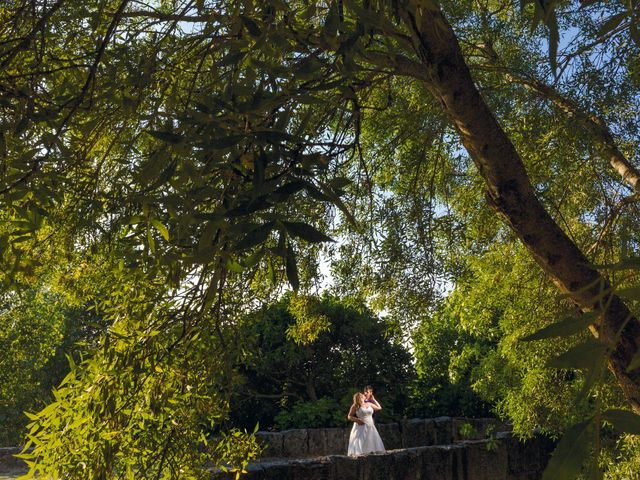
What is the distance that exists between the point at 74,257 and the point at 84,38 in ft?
5.47

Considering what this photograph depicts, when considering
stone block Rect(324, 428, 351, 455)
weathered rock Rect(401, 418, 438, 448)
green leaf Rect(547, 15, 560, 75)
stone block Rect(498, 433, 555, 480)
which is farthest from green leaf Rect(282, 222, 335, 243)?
weathered rock Rect(401, 418, 438, 448)

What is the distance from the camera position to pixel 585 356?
1.14 metres

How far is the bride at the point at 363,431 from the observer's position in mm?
13672

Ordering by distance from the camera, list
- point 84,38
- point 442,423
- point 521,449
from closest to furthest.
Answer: point 84,38 < point 521,449 < point 442,423

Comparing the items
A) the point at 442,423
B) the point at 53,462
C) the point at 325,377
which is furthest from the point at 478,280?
the point at 325,377

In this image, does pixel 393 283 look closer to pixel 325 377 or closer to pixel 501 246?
pixel 501 246

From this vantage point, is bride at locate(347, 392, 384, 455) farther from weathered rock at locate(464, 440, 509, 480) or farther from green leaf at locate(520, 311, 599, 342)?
green leaf at locate(520, 311, 599, 342)

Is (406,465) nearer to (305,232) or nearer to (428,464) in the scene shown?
(428,464)

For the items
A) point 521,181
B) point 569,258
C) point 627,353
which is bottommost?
point 627,353

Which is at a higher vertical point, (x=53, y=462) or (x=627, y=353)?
(x=627, y=353)

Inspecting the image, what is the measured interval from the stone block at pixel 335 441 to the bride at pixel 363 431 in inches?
35.0

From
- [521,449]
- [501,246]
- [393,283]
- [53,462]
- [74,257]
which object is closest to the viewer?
[53,462]

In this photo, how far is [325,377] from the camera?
17.8 metres

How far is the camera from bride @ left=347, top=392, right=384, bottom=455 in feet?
44.9
